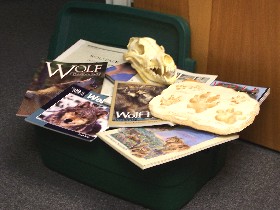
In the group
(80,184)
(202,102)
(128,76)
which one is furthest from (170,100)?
(80,184)

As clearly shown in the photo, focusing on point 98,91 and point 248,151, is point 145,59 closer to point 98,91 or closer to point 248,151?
point 98,91

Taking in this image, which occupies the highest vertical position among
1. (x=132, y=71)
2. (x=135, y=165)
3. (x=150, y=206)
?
(x=132, y=71)

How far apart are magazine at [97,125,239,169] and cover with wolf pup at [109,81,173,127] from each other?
0.06ft

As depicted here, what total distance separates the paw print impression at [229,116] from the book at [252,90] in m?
0.09

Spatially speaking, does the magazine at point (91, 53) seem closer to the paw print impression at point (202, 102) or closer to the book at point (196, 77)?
the book at point (196, 77)

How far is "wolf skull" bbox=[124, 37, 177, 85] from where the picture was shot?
1201mm

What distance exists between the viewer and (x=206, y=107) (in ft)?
3.59

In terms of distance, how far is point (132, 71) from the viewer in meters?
1.28

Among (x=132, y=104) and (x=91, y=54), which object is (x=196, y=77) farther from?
(x=91, y=54)

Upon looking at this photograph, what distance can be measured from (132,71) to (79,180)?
0.30 meters

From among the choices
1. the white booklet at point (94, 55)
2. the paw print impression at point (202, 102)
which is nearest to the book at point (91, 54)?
the white booklet at point (94, 55)

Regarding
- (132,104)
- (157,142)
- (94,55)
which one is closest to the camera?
(157,142)

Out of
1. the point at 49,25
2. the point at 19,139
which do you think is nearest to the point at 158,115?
the point at 19,139

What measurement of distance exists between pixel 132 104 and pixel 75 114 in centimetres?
13
